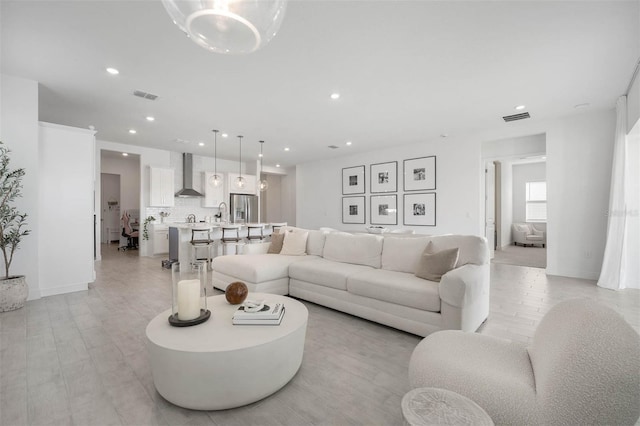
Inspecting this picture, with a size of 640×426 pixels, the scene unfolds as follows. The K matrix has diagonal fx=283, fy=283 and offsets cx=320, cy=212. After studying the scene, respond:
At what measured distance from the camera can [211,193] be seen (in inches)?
341

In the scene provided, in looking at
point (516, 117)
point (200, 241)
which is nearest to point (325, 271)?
point (200, 241)

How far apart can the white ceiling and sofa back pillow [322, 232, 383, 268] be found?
6.76 feet

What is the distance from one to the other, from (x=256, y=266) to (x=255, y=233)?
328 centimetres

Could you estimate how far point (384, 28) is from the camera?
103 inches

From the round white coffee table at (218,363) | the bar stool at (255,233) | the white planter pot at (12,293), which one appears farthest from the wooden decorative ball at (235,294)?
the bar stool at (255,233)

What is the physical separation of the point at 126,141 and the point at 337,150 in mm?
5320

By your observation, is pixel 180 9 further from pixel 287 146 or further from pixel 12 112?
pixel 287 146

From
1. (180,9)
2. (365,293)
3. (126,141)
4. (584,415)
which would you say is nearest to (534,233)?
(365,293)

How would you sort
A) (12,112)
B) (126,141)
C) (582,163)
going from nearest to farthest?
(12,112)
(582,163)
(126,141)

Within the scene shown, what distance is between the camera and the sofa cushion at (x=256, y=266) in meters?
3.53

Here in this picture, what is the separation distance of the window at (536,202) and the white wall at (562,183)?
17.8ft

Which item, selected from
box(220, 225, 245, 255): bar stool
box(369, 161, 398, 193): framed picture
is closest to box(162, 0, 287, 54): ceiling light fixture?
box(220, 225, 245, 255): bar stool

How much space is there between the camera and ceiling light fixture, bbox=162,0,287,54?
1315 millimetres

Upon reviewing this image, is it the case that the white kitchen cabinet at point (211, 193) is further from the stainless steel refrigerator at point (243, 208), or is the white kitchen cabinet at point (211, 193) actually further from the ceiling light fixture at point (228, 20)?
the ceiling light fixture at point (228, 20)
